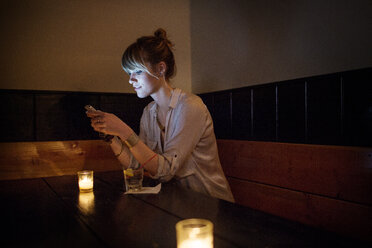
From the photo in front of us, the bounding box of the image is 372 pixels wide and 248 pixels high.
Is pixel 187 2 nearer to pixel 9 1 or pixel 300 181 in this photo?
pixel 9 1

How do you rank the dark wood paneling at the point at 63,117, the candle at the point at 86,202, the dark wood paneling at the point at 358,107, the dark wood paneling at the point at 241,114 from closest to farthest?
the candle at the point at 86,202 → the dark wood paneling at the point at 358,107 → the dark wood paneling at the point at 241,114 → the dark wood paneling at the point at 63,117

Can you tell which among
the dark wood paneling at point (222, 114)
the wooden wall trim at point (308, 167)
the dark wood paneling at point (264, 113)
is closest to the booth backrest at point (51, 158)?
the dark wood paneling at point (222, 114)

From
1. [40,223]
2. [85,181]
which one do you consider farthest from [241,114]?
[40,223]

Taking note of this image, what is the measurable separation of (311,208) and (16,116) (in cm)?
191

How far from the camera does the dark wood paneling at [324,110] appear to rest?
152cm

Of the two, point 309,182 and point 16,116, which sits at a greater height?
point 16,116

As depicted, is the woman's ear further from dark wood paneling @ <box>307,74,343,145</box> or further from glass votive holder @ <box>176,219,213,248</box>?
glass votive holder @ <box>176,219,213,248</box>

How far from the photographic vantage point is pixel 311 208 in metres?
1.42

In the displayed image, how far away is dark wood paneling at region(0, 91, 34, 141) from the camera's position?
6.77 ft

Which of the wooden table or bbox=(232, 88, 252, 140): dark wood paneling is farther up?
bbox=(232, 88, 252, 140): dark wood paneling

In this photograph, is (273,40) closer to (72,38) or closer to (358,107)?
(358,107)

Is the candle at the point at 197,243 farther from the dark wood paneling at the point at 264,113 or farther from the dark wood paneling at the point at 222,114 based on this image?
the dark wood paneling at the point at 222,114

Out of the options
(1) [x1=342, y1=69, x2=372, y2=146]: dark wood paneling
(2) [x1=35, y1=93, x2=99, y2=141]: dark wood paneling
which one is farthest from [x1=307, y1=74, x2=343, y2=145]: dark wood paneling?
(2) [x1=35, y1=93, x2=99, y2=141]: dark wood paneling

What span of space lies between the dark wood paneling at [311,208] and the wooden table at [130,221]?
0.60 metres
